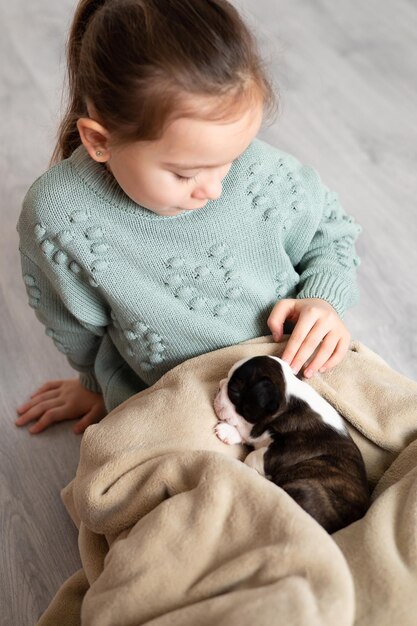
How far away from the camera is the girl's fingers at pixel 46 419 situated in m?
1.45

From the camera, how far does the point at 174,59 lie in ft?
2.77

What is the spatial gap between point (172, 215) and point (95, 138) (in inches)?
5.7

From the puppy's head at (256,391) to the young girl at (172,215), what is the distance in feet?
0.24

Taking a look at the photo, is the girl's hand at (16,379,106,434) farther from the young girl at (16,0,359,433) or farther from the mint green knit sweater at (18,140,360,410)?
the mint green knit sweater at (18,140,360,410)

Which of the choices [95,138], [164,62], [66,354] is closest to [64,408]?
[66,354]

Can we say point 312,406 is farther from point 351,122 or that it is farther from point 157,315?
point 351,122

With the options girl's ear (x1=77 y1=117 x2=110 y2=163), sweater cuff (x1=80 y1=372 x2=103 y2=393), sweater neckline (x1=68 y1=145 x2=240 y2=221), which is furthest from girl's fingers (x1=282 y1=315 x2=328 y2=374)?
sweater cuff (x1=80 y1=372 x2=103 y2=393)

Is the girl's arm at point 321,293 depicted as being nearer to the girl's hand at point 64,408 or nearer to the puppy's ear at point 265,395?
the puppy's ear at point 265,395

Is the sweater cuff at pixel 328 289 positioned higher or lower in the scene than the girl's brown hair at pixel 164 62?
lower

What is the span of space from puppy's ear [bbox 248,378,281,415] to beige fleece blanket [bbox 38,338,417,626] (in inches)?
2.5

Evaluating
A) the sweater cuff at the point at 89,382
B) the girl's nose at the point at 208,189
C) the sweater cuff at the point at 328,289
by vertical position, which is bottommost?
the sweater cuff at the point at 89,382

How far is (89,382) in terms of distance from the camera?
1436 mm

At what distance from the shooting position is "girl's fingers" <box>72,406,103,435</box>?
144 cm

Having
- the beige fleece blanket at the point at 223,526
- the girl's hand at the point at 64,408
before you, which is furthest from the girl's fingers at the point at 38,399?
the beige fleece blanket at the point at 223,526
